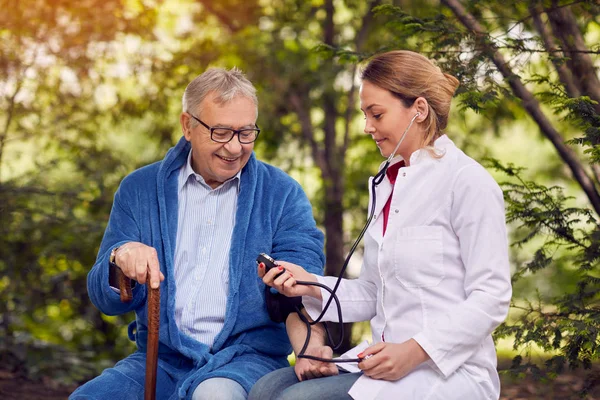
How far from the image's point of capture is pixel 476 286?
217 centimetres

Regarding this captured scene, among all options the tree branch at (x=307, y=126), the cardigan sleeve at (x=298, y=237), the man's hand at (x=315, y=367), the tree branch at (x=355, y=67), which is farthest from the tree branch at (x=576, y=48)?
the tree branch at (x=307, y=126)

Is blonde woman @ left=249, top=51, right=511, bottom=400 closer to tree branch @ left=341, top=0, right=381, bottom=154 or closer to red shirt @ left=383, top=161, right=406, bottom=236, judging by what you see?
red shirt @ left=383, top=161, right=406, bottom=236

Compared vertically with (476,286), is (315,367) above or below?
below

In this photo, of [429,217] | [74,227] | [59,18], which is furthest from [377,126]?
[59,18]

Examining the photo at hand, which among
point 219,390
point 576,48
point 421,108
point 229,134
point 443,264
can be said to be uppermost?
point 576,48

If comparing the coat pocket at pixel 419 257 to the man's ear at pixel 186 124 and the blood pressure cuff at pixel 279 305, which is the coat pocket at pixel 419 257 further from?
the man's ear at pixel 186 124

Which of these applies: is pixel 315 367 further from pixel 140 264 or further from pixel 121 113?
pixel 121 113

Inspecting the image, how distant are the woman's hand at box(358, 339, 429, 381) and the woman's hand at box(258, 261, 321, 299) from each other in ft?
1.40

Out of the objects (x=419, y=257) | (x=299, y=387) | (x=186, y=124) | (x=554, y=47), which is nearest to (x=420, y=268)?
(x=419, y=257)

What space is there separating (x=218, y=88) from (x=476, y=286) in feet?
3.96

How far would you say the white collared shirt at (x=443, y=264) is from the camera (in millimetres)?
2160

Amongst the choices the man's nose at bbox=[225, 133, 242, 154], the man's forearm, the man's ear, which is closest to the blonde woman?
the man's forearm

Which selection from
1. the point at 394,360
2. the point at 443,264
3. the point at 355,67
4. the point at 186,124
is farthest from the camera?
the point at 355,67

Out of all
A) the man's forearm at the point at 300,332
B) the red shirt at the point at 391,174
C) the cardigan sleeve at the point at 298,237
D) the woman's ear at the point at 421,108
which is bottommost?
the man's forearm at the point at 300,332
